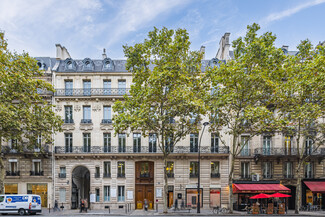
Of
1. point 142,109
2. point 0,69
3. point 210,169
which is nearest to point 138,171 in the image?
point 210,169

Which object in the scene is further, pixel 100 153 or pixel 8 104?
pixel 100 153

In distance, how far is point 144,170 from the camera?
1033 inches

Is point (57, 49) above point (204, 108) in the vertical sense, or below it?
above

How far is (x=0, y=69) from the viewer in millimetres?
18109

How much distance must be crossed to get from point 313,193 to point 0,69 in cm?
3149

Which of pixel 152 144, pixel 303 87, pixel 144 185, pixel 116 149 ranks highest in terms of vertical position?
pixel 303 87

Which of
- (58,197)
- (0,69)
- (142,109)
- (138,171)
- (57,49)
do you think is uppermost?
(57,49)

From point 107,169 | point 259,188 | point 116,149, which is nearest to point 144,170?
point 116,149

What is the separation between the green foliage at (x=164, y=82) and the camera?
1938cm

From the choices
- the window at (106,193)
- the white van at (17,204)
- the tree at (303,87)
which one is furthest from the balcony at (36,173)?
the tree at (303,87)

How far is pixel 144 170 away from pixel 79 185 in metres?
7.98

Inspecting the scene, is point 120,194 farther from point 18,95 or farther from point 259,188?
point 259,188

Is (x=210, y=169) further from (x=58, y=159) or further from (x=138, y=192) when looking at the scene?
(x=58, y=159)

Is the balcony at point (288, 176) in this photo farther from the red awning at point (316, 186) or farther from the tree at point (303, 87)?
the tree at point (303, 87)
